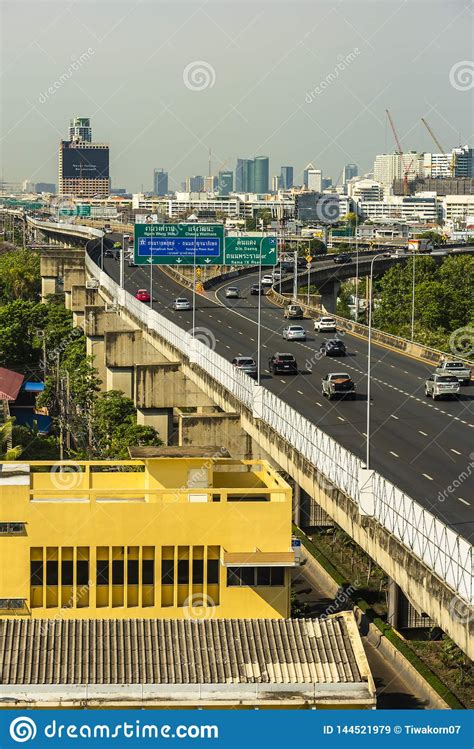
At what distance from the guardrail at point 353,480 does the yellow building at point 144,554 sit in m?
2.12

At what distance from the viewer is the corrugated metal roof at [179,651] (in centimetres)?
2159

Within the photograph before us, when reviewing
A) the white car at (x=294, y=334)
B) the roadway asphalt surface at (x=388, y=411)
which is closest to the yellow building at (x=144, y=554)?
the roadway asphalt surface at (x=388, y=411)

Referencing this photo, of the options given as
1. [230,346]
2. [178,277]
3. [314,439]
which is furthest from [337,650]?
[178,277]

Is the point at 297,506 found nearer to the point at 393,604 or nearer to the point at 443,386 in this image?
the point at 443,386

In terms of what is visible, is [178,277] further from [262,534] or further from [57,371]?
[262,534]

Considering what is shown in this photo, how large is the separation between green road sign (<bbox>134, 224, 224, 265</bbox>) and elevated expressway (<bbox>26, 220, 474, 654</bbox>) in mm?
6676

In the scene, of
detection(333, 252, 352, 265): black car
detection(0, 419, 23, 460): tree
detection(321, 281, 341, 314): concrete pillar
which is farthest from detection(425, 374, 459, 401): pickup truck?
detection(333, 252, 352, 265): black car

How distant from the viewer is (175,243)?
8212 cm

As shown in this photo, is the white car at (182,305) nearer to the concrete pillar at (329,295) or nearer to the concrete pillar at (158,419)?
the concrete pillar at (158,419)

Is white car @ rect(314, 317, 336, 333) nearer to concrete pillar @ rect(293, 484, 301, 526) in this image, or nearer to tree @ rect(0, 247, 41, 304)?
concrete pillar @ rect(293, 484, 301, 526)

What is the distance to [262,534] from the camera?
2872 centimetres

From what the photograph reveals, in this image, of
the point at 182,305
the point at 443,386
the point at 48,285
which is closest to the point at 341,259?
the point at 48,285

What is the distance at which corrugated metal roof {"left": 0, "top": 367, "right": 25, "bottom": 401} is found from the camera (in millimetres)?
75438

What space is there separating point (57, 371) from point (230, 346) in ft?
60.5
